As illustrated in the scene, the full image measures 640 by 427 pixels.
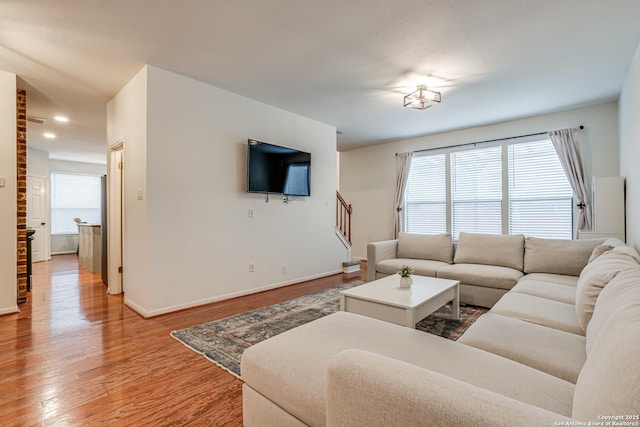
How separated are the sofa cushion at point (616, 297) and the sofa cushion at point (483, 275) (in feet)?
6.02

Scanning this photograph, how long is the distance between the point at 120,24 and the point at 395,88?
2846 mm

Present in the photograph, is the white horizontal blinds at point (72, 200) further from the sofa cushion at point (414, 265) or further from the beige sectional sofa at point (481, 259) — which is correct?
the sofa cushion at point (414, 265)

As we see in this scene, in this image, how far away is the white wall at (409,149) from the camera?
4215 millimetres

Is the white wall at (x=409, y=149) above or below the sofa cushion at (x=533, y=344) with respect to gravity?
above

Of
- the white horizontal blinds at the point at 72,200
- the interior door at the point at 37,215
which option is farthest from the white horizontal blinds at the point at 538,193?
the white horizontal blinds at the point at 72,200

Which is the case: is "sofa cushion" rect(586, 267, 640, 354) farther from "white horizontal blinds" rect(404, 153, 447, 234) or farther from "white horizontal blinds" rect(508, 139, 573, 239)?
"white horizontal blinds" rect(404, 153, 447, 234)

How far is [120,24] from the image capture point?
246cm

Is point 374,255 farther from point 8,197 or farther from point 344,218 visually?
point 8,197

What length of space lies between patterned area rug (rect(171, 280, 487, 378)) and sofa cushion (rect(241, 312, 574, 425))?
0.86 m

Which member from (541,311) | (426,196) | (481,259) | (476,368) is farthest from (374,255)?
(476,368)

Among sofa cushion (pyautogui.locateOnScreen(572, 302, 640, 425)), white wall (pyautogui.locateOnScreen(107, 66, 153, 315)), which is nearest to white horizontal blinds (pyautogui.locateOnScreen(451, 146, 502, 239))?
sofa cushion (pyautogui.locateOnScreen(572, 302, 640, 425))

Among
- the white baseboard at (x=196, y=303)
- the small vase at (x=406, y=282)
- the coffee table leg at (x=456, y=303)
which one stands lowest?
the white baseboard at (x=196, y=303)

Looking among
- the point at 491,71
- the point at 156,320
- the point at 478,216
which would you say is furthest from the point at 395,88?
the point at 156,320

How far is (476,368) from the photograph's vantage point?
1205mm
